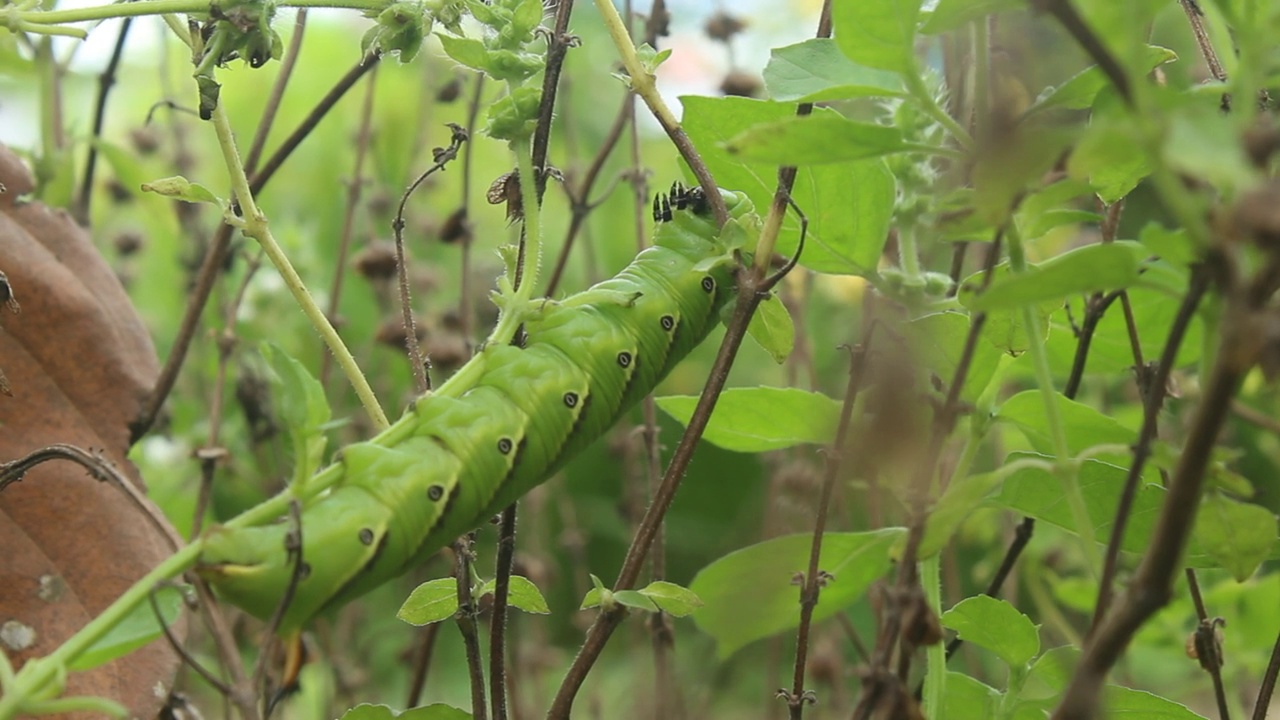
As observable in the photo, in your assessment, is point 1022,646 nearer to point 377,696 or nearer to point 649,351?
point 649,351

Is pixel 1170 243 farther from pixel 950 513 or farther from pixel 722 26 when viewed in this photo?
pixel 722 26

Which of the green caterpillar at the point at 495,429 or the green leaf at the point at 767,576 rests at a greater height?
the green caterpillar at the point at 495,429

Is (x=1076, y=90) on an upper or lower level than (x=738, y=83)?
lower

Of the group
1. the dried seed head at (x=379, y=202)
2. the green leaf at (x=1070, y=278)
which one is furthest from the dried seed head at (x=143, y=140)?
the green leaf at (x=1070, y=278)

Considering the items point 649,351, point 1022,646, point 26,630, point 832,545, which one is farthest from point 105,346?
point 1022,646

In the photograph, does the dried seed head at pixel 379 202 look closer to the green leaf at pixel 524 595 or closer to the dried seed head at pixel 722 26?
the dried seed head at pixel 722 26

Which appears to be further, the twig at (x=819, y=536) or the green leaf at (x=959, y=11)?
the twig at (x=819, y=536)

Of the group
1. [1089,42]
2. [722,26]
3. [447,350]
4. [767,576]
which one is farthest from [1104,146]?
[722,26]
